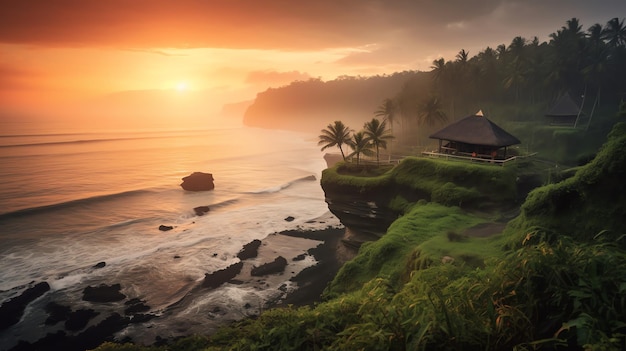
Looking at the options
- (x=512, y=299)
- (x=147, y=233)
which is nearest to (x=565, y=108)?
(x=512, y=299)

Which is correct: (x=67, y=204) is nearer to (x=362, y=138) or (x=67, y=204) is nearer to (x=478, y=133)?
(x=362, y=138)

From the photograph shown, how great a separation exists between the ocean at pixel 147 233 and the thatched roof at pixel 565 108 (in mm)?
40401

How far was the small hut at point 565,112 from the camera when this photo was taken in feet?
172

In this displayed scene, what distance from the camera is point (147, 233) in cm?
3656

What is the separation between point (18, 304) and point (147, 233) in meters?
13.8

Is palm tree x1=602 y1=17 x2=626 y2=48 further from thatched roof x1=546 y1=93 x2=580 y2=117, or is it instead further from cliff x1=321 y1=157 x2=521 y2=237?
cliff x1=321 y1=157 x2=521 y2=237

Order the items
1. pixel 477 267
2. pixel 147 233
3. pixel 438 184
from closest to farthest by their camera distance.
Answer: pixel 477 267, pixel 438 184, pixel 147 233

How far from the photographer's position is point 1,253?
30.7 metres

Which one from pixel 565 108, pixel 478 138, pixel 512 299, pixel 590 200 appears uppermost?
pixel 565 108

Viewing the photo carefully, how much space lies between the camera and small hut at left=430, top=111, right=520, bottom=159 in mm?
29875

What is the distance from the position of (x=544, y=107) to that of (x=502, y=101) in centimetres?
824

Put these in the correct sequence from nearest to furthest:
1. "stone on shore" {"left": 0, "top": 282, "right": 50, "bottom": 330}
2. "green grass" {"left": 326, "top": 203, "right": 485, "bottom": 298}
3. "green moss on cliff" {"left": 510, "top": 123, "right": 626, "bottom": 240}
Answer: "green moss on cliff" {"left": 510, "top": 123, "right": 626, "bottom": 240}
"green grass" {"left": 326, "top": 203, "right": 485, "bottom": 298}
"stone on shore" {"left": 0, "top": 282, "right": 50, "bottom": 330}

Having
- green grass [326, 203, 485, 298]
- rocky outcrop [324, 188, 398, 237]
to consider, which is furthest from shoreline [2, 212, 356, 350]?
green grass [326, 203, 485, 298]

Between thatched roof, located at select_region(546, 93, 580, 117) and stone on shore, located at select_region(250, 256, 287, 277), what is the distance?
5086 centimetres
